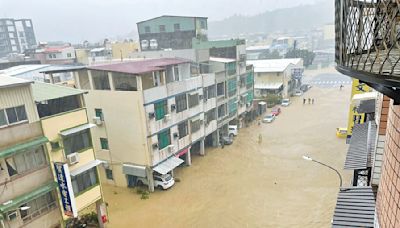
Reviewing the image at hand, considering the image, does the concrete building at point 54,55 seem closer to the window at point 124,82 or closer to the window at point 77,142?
the window at point 124,82

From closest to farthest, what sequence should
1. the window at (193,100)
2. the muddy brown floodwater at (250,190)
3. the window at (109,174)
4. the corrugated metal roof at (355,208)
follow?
the corrugated metal roof at (355,208), the muddy brown floodwater at (250,190), the window at (109,174), the window at (193,100)

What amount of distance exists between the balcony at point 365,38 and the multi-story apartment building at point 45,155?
11.5 metres

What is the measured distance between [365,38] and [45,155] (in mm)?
12709

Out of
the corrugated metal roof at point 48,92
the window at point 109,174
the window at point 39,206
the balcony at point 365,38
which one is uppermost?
the balcony at point 365,38

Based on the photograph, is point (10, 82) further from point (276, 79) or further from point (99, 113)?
point (276, 79)

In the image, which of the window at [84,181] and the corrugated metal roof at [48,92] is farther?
the window at [84,181]

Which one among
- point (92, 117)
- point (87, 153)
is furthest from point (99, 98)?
point (87, 153)

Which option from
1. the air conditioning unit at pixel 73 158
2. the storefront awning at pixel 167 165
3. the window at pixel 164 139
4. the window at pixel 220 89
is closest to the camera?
the air conditioning unit at pixel 73 158

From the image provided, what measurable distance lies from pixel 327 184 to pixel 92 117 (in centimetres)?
1680

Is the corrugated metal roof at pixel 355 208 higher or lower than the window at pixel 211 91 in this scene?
higher

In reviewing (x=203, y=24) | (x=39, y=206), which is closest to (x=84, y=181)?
(x=39, y=206)

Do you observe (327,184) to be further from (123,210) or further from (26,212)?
(26,212)

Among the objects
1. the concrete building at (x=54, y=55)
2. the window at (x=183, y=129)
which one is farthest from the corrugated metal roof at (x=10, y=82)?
the concrete building at (x=54, y=55)

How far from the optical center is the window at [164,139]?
19.8 m
